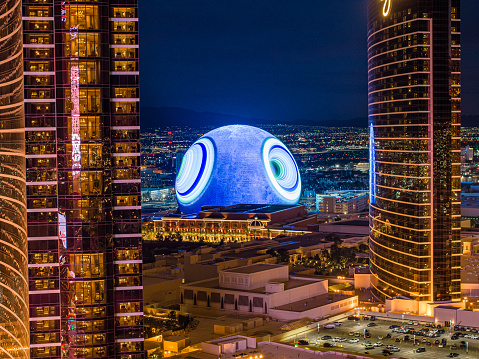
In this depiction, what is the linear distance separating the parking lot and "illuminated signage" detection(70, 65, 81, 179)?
14865 mm

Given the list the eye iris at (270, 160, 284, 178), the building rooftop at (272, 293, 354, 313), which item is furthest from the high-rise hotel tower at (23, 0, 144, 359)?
the eye iris at (270, 160, 284, 178)

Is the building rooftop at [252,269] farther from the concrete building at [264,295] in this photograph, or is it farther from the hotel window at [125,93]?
the hotel window at [125,93]

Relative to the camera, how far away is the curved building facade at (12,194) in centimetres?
3381

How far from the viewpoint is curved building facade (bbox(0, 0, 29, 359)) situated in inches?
1331

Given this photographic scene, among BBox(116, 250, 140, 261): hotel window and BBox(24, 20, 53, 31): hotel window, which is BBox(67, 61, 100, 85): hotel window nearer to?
BBox(24, 20, 53, 31): hotel window

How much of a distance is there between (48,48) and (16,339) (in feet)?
38.6

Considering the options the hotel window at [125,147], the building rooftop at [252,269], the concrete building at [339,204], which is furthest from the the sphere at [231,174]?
the hotel window at [125,147]

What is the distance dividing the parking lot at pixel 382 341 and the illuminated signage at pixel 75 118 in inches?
585

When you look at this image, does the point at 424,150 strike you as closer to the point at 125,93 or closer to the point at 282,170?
the point at 125,93

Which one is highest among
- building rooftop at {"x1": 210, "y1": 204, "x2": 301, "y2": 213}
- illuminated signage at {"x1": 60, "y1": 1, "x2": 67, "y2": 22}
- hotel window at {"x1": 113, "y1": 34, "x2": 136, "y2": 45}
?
illuminated signage at {"x1": 60, "y1": 1, "x2": 67, "y2": 22}

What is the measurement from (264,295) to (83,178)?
19.6m

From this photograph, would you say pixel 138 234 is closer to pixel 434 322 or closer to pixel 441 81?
pixel 434 322

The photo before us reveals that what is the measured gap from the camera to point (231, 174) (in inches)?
3762

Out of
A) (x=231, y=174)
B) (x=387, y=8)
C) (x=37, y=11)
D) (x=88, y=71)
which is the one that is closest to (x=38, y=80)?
(x=88, y=71)
